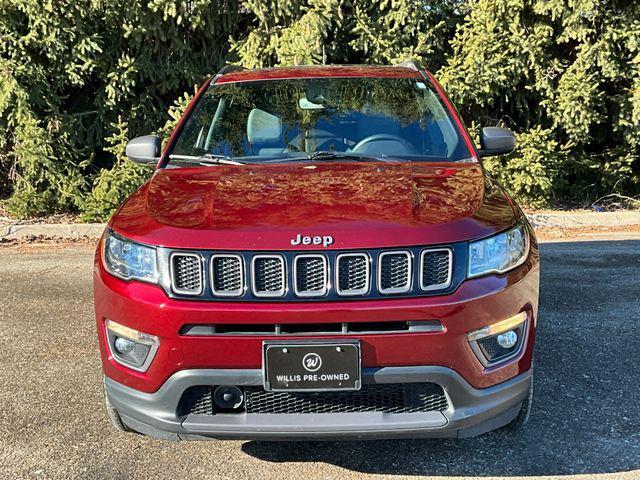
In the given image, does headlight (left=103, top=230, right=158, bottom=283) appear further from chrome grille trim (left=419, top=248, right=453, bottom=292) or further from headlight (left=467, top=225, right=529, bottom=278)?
headlight (left=467, top=225, right=529, bottom=278)

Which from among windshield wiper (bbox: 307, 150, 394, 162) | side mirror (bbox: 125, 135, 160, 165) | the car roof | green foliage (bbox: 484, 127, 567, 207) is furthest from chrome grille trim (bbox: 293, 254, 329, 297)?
green foliage (bbox: 484, 127, 567, 207)

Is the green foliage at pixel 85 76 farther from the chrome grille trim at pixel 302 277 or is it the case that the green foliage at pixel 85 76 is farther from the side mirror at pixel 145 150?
the chrome grille trim at pixel 302 277

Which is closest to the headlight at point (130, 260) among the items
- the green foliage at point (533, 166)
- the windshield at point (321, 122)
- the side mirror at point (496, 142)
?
the windshield at point (321, 122)

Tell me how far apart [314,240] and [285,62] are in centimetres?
546

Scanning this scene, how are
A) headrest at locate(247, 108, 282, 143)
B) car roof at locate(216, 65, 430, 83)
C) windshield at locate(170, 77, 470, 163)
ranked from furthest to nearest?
1. car roof at locate(216, 65, 430, 83)
2. headrest at locate(247, 108, 282, 143)
3. windshield at locate(170, 77, 470, 163)

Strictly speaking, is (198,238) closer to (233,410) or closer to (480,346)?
(233,410)

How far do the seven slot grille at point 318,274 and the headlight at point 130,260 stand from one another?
0.59 feet

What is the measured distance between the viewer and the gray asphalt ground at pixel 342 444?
2.79 metres

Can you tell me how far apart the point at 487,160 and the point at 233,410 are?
245 inches

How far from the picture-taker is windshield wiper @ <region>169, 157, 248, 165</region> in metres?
3.31

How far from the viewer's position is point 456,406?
2.34 metres

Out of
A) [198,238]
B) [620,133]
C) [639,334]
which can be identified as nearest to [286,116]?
[198,238]

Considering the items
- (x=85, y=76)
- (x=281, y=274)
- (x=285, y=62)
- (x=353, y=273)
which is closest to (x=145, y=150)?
(x=281, y=274)

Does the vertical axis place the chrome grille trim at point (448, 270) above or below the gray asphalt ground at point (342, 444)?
above
